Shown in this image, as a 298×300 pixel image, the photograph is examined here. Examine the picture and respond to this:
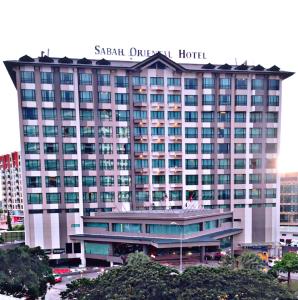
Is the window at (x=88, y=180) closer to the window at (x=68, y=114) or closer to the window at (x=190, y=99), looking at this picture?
the window at (x=68, y=114)

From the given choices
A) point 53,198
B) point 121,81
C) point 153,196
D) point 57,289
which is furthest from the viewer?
point 153,196

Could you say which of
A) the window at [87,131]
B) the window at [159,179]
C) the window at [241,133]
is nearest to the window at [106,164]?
the window at [87,131]

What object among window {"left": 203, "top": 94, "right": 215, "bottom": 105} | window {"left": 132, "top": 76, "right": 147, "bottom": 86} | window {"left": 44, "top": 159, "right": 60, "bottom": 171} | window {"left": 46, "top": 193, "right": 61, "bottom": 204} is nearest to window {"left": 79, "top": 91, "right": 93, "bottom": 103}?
window {"left": 132, "top": 76, "right": 147, "bottom": 86}

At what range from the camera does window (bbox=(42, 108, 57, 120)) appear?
4519 centimetres

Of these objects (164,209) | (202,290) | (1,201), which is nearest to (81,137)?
(164,209)

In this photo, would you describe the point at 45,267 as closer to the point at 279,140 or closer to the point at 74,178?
the point at 74,178

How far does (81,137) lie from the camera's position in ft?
154

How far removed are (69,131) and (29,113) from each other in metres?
7.21

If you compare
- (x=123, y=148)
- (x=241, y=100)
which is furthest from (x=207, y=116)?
(x=123, y=148)

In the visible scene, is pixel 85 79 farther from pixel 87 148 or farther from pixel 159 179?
pixel 159 179

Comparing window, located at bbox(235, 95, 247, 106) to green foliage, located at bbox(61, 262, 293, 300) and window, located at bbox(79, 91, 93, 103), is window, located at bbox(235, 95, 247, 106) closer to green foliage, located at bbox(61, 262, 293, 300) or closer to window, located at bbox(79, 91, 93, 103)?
window, located at bbox(79, 91, 93, 103)

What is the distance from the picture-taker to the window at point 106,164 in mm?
47594

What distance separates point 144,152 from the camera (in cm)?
4919

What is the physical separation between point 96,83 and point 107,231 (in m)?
26.4
